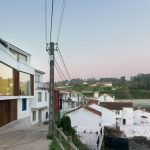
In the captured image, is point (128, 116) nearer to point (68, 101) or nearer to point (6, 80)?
point (68, 101)

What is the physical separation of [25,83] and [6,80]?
6.84m

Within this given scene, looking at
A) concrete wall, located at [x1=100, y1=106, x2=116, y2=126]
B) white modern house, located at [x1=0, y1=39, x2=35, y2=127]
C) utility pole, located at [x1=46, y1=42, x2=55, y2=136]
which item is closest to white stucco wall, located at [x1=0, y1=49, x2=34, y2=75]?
white modern house, located at [x1=0, y1=39, x2=35, y2=127]

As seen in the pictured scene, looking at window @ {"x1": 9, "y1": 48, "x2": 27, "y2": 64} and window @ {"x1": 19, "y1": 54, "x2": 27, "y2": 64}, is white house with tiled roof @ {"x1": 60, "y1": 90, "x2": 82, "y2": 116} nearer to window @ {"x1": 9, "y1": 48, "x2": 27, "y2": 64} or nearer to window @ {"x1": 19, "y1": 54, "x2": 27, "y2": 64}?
window @ {"x1": 19, "y1": 54, "x2": 27, "y2": 64}

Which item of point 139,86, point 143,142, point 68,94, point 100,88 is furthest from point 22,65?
point 139,86

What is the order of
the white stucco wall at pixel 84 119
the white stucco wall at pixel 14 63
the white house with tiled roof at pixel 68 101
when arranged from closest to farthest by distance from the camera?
the white stucco wall at pixel 14 63 → the white stucco wall at pixel 84 119 → the white house with tiled roof at pixel 68 101

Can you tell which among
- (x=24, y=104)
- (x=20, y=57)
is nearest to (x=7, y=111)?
(x=24, y=104)

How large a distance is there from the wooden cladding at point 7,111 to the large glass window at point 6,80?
1086 mm

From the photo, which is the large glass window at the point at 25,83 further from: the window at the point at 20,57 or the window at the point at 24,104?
the window at the point at 20,57

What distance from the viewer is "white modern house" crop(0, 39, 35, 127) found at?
28281mm

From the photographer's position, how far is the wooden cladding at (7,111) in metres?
29.9

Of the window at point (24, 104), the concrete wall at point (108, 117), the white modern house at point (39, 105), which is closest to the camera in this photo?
the window at point (24, 104)

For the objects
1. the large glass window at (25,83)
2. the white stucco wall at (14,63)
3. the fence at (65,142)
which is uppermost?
the white stucco wall at (14,63)

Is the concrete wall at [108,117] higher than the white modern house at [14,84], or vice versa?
the white modern house at [14,84]

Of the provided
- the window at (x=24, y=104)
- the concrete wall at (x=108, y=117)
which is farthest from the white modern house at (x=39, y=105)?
the concrete wall at (x=108, y=117)
